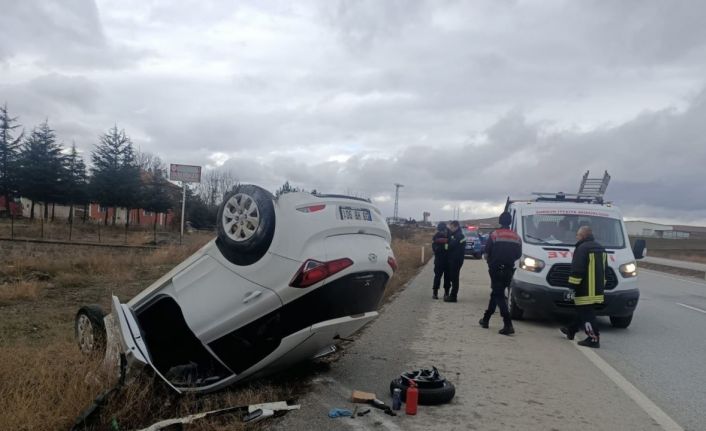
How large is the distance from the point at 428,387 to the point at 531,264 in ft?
16.1

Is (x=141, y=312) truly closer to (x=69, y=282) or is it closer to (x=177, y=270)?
(x=177, y=270)

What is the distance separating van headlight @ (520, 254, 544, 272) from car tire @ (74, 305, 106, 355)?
663 cm

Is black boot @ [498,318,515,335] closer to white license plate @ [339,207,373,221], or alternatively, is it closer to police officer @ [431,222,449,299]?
police officer @ [431,222,449,299]

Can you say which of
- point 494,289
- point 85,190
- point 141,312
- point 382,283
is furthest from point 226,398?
point 85,190

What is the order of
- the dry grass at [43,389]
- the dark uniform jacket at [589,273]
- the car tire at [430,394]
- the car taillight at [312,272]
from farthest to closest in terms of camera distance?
the dark uniform jacket at [589,273]
the car tire at [430,394]
the car taillight at [312,272]
the dry grass at [43,389]

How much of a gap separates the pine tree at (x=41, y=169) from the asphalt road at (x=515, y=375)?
49954mm

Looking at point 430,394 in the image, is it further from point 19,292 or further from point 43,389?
point 19,292

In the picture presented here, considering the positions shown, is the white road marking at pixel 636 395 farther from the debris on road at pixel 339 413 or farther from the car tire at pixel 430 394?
the debris on road at pixel 339 413

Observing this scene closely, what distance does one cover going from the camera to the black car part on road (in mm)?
4922

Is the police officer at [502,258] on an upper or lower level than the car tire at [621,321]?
upper

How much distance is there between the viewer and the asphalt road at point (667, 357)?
5383 millimetres

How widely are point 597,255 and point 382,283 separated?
450 centimetres

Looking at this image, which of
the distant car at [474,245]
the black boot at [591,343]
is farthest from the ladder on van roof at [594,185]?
the distant car at [474,245]

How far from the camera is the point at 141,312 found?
514 cm
